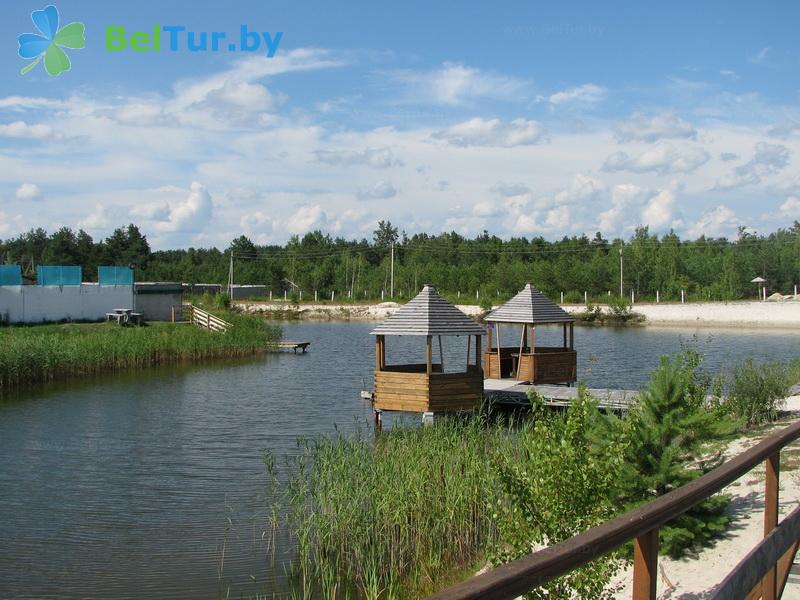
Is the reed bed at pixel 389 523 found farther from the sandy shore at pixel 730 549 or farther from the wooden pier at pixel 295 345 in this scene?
the wooden pier at pixel 295 345

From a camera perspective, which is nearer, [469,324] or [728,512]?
[728,512]

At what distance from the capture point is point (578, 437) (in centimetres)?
781

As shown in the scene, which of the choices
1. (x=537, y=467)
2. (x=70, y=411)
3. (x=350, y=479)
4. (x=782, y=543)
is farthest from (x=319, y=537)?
(x=70, y=411)

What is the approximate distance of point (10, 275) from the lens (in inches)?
1464

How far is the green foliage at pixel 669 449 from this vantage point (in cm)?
862

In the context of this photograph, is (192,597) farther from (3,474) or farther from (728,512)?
(3,474)

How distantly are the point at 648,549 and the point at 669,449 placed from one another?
673cm

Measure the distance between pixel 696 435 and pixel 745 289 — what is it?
2609 inches

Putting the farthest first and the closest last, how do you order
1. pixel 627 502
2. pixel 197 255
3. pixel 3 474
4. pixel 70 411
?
pixel 197 255
pixel 70 411
pixel 3 474
pixel 627 502

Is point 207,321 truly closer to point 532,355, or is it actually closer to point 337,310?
point 532,355

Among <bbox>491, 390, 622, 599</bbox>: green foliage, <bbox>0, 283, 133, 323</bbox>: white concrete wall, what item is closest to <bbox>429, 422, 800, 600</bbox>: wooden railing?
<bbox>491, 390, 622, 599</bbox>: green foliage

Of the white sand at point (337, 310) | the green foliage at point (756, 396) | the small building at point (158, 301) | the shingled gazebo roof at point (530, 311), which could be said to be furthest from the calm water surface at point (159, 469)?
the white sand at point (337, 310)

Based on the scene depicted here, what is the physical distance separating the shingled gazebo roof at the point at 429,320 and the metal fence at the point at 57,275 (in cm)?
2550

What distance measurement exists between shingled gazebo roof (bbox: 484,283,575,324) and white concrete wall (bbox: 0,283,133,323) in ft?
79.4
